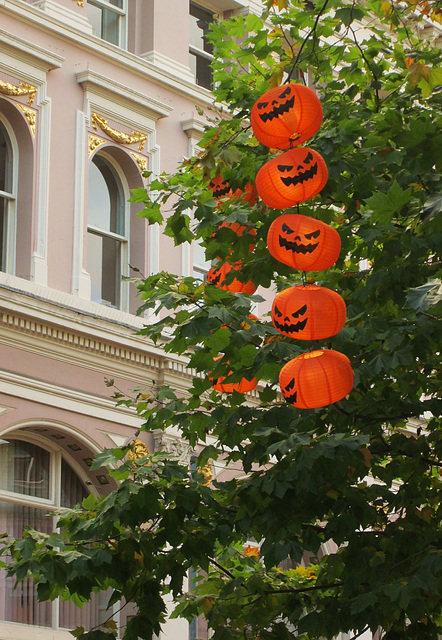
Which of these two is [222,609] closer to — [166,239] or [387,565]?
[387,565]

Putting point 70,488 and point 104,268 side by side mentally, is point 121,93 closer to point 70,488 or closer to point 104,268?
point 104,268

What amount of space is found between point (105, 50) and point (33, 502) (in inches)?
278

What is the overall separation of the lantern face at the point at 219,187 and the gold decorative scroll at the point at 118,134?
328 inches

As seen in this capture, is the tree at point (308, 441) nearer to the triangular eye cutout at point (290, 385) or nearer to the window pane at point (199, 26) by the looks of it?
the triangular eye cutout at point (290, 385)

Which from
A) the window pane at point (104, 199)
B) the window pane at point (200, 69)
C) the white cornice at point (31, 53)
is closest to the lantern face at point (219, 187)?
the white cornice at point (31, 53)

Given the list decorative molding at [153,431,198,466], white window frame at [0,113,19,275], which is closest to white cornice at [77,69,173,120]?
white window frame at [0,113,19,275]

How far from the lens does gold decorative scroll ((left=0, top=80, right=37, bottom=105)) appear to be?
1749 cm

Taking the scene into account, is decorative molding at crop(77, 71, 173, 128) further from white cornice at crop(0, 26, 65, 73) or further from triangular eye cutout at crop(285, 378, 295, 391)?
triangular eye cutout at crop(285, 378, 295, 391)

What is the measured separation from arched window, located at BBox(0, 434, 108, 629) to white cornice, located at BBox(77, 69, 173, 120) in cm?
546

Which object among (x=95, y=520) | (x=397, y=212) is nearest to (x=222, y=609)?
(x=95, y=520)

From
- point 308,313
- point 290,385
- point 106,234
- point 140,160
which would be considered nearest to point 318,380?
point 290,385

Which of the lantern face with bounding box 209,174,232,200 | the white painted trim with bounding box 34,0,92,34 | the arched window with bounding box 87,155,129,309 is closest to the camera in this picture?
the lantern face with bounding box 209,174,232,200

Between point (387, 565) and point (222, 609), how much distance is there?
1.59 metres

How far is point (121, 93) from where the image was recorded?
63.8 ft
